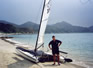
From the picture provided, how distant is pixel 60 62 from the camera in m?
8.27

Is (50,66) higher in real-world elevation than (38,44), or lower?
lower

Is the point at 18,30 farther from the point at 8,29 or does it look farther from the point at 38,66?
the point at 38,66

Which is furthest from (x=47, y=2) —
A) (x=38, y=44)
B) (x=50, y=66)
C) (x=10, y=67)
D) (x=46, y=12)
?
(x=10, y=67)

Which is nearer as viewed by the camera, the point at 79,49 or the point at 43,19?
the point at 43,19

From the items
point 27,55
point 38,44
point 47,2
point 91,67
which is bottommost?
Answer: point 91,67

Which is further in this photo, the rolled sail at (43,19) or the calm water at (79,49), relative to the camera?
the calm water at (79,49)

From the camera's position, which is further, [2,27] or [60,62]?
[2,27]

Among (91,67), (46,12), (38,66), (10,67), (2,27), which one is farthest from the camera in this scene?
(2,27)

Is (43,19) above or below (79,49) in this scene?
above

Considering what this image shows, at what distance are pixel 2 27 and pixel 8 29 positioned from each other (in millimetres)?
7706

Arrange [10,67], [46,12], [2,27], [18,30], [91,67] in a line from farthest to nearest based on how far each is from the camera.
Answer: [18,30] < [2,27] < [46,12] < [91,67] < [10,67]

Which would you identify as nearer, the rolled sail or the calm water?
the rolled sail

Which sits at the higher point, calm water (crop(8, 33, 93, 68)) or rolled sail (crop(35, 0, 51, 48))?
rolled sail (crop(35, 0, 51, 48))

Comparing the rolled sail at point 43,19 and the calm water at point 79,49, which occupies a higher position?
the rolled sail at point 43,19
